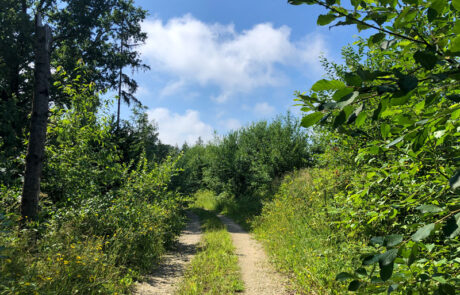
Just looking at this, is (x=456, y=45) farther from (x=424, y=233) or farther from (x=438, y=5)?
(x=424, y=233)

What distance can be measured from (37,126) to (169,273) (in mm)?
3970

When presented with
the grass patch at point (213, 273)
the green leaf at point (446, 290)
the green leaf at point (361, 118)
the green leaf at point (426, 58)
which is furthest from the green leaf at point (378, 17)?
the grass patch at point (213, 273)

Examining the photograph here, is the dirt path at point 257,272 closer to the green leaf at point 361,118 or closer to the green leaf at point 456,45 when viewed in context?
the green leaf at point 361,118

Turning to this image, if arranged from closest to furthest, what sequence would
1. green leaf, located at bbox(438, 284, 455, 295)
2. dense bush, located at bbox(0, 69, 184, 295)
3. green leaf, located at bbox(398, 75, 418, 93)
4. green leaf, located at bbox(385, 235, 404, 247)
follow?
green leaf, located at bbox(398, 75, 418, 93) → green leaf, located at bbox(385, 235, 404, 247) → green leaf, located at bbox(438, 284, 455, 295) → dense bush, located at bbox(0, 69, 184, 295)

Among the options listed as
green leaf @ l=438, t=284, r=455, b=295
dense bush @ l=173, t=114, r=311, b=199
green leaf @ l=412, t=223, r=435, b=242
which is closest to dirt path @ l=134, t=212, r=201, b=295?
green leaf @ l=438, t=284, r=455, b=295

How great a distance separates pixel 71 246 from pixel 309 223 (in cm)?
565

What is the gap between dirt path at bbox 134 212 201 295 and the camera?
4777mm

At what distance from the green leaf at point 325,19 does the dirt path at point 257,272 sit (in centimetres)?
492

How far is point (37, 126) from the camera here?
462 centimetres

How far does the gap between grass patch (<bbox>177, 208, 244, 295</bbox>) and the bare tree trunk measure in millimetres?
3075

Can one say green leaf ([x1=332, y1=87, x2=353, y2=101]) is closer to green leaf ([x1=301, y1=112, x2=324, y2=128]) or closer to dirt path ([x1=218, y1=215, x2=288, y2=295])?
green leaf ([x1=301, y1=112, x2=324, y2=128])

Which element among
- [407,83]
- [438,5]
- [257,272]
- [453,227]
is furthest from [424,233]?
[257,272]

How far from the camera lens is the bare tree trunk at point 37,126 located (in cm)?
453

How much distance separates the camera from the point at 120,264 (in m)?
5.34
